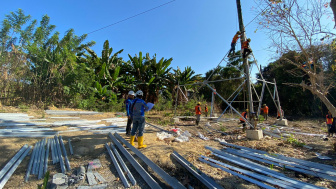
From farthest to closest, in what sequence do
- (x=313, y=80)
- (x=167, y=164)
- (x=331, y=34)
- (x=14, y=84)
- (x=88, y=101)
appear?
1. (x=88, y=101)
2. (x=14, y=84)
3. (x=313, y=80)
4. (x=331, y=34)
5. (x=167, y=164)

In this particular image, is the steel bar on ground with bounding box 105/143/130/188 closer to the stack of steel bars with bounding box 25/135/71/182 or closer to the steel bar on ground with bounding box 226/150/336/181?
the stack of steel bars with bounding box 25/135/71/182

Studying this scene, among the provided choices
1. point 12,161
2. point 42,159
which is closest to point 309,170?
point 42,159

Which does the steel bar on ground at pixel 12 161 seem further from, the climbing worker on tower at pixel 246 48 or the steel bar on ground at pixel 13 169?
the climbing worker on tower at pixel 246 48

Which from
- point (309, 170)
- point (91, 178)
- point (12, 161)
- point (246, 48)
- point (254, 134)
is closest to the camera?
point (91, 178)

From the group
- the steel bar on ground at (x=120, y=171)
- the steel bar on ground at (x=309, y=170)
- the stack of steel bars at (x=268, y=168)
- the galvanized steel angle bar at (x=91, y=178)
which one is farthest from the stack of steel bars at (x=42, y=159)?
the steel bar on ground at (x=309, y=170)

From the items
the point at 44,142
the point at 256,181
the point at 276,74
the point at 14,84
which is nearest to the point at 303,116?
the point at 276,74

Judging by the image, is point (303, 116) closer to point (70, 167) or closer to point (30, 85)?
point (70, 167)

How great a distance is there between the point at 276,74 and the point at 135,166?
1967 cm

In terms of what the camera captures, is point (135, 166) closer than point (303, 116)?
Yes

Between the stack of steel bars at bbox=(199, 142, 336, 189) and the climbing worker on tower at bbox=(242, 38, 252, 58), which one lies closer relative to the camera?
the stack of steel bars at bbox=(199, 142, 336, 189)

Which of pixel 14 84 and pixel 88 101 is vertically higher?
pixel 14 84

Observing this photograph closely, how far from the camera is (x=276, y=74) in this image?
18094mm

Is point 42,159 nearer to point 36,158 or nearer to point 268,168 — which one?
point 36,158

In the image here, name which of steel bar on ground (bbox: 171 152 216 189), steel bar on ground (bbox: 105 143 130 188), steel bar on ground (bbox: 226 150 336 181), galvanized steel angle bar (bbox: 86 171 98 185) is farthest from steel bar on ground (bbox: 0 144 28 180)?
steel bar on ground (bbox: 226 150 336 181)
